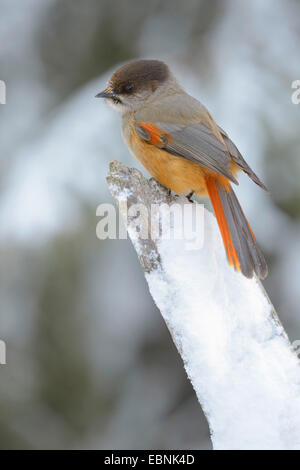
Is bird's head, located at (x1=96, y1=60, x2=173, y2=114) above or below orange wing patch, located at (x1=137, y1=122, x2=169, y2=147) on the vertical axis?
above

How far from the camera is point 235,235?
2.69 metres

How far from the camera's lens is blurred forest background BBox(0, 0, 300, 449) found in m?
4.21

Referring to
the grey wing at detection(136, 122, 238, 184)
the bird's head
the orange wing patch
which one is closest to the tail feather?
the grey wing at detection(136, 122, 238, 184)

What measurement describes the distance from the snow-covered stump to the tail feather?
0.06m

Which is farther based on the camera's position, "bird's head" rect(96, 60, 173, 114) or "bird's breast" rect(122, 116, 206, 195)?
"bird's head" rect(96, 60, 173, 114)

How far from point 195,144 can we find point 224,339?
1.29 m

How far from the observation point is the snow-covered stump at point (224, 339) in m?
2.08

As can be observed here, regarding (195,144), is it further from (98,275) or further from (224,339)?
(98,275)

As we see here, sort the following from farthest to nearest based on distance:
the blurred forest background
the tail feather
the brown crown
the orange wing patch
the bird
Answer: the blurred forest background → the brown crown → the orange wing patch → the bird → the tail feather

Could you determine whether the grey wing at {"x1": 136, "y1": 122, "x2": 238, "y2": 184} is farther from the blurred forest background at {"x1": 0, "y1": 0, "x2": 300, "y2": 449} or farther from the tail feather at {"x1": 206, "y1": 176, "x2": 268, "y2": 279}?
the blurred forest background at {"x1": 0, "y1": 0, "x2": 300, "y2": 449}

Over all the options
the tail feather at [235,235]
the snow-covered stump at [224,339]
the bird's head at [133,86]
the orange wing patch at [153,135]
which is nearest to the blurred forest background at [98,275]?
the bird's head at [133,86]

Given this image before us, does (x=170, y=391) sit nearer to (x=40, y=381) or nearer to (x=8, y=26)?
(x=40, y=381)

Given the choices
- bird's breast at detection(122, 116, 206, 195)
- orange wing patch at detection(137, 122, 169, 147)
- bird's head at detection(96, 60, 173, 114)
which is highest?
bird's head at detection(96, 60, 173, 114)
